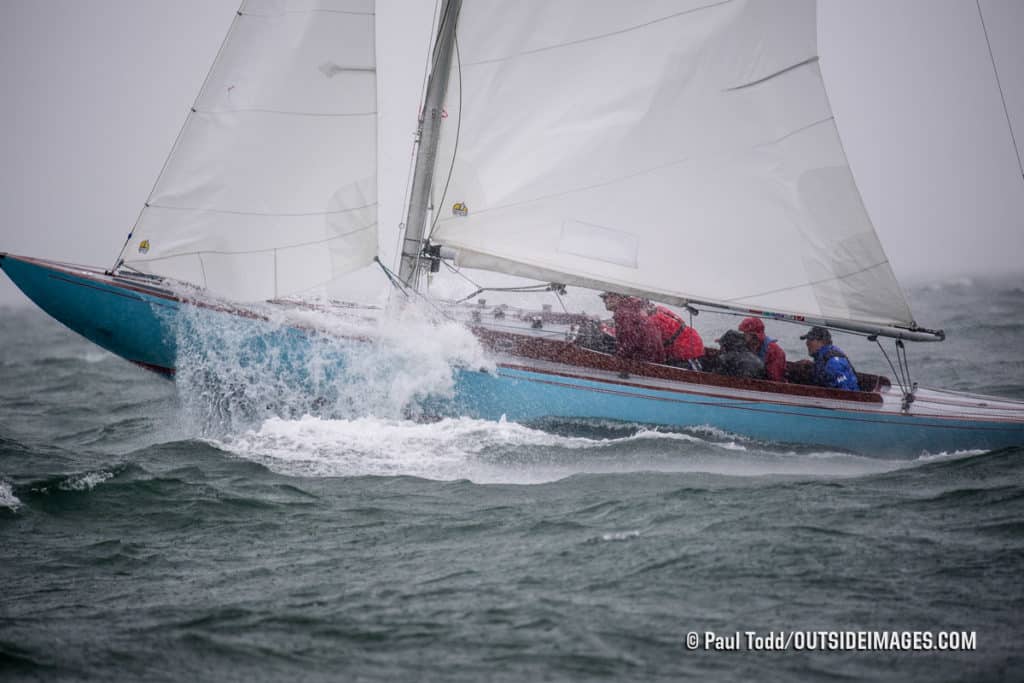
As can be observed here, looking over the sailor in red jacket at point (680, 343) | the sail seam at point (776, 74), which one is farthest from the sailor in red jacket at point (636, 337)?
the sail seam at point (776, 74)

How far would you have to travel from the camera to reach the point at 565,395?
973 cm

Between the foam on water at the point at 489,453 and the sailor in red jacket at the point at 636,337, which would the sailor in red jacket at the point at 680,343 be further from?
the foam on water at the point at 489,453

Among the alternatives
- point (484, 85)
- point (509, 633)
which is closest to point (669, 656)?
point (509, 633)

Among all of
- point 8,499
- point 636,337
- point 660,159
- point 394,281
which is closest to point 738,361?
point 636,337

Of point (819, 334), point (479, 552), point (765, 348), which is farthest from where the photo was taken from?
point (765, 348)

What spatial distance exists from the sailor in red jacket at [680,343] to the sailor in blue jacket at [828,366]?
135 centimetres

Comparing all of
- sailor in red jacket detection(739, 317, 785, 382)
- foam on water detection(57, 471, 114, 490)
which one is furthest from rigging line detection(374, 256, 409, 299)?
sailor in red jacket detection(739, 317, 785, 382)

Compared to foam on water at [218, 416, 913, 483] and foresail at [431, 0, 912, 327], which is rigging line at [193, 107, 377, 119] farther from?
foam on water at [218, 416, 913, 483]

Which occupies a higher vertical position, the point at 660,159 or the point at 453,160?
the point at 660,159

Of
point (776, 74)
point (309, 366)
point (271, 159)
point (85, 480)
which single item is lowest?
point (85, 480)

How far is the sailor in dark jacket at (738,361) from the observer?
10266mm

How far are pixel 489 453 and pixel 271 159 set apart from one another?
3.94 m

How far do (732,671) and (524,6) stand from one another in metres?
7.08

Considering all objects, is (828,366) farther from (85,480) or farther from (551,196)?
(85,480)
